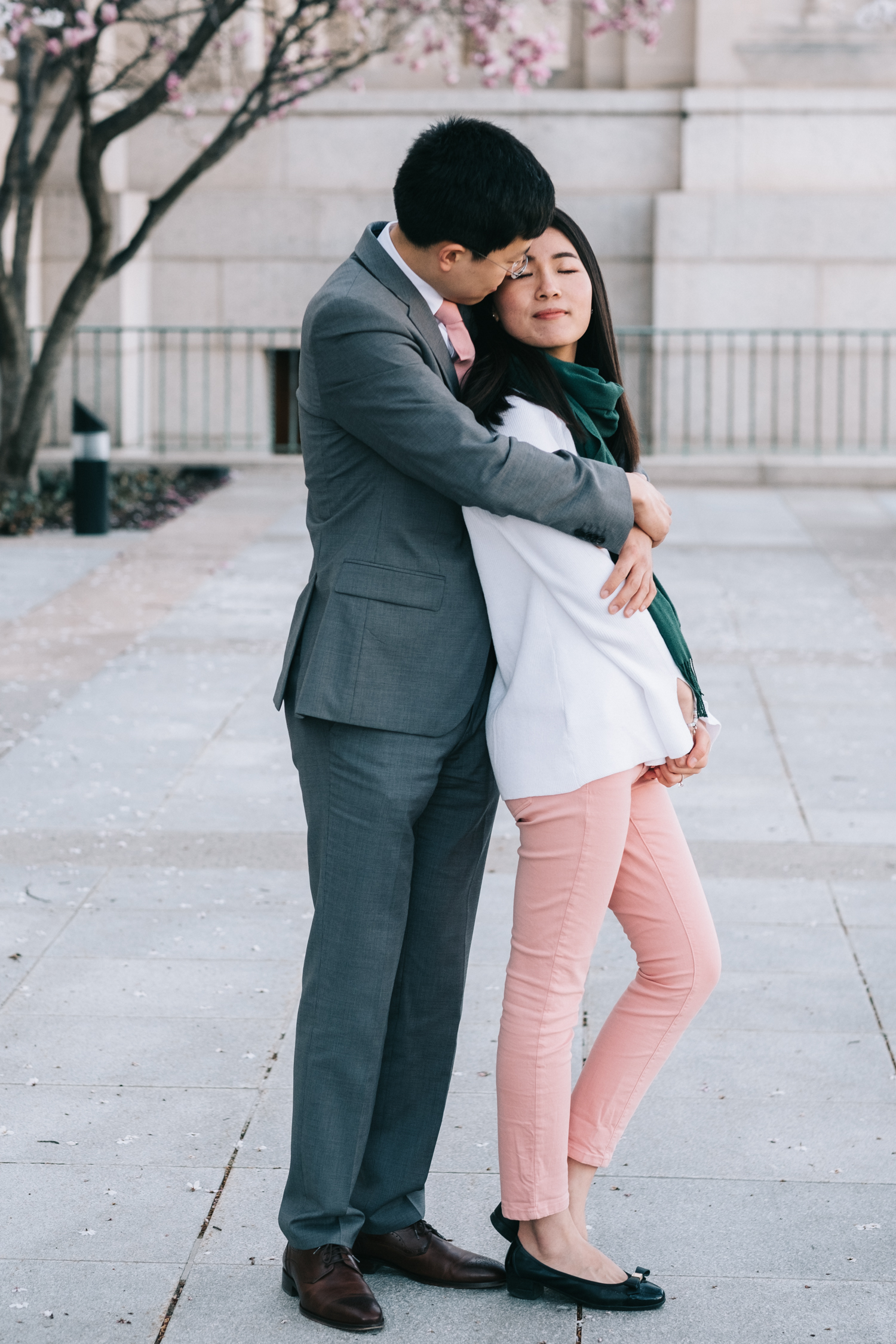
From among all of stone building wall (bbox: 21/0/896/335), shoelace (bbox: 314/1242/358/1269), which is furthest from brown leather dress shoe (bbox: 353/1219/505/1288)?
stone building wall (bbox: 21/0/896/335)

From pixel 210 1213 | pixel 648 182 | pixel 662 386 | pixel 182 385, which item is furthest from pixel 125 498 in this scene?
pixel 210 1213

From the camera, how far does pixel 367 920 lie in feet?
9.57

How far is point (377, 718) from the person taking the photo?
284cm

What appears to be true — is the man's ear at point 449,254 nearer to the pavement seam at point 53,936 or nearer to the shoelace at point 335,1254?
the shoelace at point 335,1254

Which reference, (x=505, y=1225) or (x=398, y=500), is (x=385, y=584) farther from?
(x=505, y=1225)

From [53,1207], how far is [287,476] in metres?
13.2

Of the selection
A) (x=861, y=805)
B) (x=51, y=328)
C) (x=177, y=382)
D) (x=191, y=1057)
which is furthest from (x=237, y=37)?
(x=191, y=1057)

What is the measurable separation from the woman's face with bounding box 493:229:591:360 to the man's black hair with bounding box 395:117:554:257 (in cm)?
Answer: 12

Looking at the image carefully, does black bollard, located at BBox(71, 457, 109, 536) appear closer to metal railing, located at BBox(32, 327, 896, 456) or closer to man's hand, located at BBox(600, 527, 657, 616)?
metal railing, located at BBox(32, 327, 896, 456)

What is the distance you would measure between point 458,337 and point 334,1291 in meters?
1.59

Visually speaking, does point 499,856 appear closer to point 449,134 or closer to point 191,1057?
point 191,1057

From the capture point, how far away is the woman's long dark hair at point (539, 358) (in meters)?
2.84

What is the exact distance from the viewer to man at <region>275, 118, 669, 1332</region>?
269 cm

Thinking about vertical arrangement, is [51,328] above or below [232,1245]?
above
